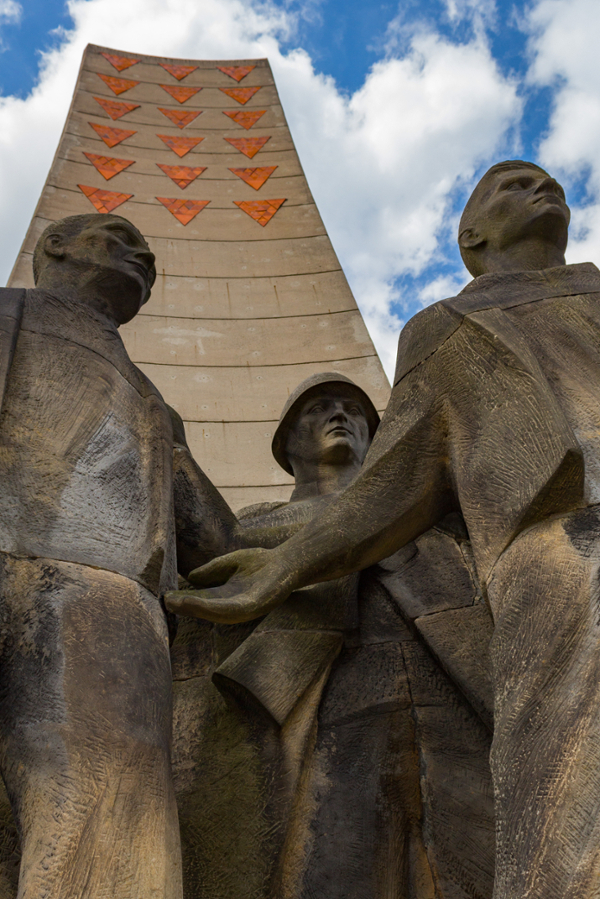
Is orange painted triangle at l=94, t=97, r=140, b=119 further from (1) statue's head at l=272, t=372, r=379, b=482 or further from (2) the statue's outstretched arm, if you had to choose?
(2) the statue's outstretched arm

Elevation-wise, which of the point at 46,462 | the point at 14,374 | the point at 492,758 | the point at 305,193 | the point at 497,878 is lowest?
the point at 497,878

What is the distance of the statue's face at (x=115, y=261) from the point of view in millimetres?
3855

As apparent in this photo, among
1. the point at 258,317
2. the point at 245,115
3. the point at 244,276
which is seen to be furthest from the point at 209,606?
the point at 245,115

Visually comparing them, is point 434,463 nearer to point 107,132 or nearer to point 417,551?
point 417,551

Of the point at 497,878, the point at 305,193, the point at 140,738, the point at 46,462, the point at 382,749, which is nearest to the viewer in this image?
the point at 497,878

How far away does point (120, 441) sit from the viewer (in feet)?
10.5

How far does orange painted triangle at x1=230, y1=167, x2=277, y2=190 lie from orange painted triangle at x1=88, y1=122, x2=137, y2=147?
1.32 metres

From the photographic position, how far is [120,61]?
11.7 m

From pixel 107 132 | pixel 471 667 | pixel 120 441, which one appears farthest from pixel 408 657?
pixel 107 132

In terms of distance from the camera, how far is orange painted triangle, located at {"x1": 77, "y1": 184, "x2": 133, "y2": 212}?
9.61 metres

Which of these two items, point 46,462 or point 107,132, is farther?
point 107,132

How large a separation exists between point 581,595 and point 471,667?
104cm

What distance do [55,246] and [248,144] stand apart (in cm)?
732

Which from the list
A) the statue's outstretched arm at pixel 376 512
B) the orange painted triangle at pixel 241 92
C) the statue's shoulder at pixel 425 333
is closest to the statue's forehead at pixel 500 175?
the statue's shoulder at pixel 425 333
